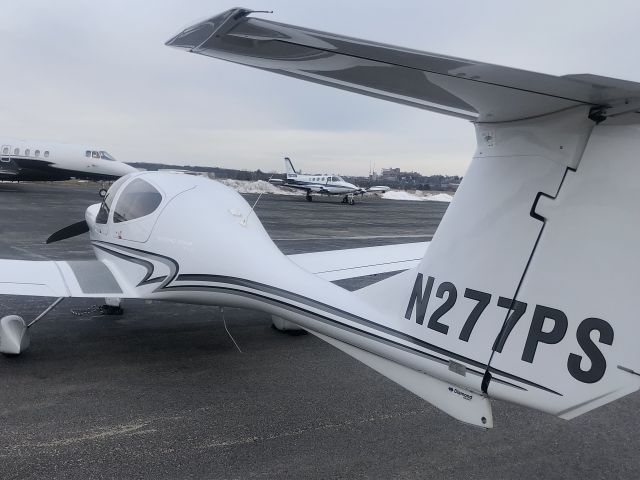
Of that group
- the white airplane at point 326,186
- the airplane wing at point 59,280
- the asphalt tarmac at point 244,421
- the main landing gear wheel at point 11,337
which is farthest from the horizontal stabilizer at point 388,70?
the white airplane at point 326,186

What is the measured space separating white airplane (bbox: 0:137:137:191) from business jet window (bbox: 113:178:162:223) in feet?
84.0

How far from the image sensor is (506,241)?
2.66 m

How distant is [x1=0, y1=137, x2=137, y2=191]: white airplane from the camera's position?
30062 millimetres

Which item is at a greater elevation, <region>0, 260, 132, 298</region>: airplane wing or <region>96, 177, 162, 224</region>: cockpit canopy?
<region>96, 177, 162, 224</region>: cockpit canopy

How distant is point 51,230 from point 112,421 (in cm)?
1355

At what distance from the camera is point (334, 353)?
20.3 ft

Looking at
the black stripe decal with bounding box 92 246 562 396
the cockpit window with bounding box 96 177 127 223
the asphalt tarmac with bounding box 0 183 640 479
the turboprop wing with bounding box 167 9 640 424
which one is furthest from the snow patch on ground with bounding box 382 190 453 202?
the turboprop wing with bounding box 167 9 640 424

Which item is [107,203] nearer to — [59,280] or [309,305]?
[59,280]

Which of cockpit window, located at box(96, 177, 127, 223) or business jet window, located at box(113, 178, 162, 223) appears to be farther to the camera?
cockpit window, located at box(96, 177, 127, 223)

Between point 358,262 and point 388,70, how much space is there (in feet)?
17.1

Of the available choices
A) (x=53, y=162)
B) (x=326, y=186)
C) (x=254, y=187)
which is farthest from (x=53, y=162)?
(x=254, y=187)

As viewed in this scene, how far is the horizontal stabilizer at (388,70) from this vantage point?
5.94 feet

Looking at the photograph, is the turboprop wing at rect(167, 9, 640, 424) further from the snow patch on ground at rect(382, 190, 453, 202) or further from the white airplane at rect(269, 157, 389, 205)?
the snow patch on ground at rect(382, 190, 453, 202)

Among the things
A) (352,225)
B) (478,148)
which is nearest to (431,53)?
(478,148)
